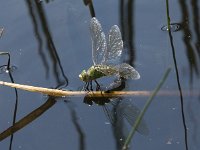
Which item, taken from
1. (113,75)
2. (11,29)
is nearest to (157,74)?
(113,75)

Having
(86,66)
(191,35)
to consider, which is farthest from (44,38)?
(191,35)

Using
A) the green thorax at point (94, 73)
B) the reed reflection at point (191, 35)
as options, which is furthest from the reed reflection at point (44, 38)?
the reed reflection at point (191, 35)

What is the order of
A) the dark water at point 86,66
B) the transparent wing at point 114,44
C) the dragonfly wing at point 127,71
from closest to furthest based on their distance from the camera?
the dark water at point 86,66, the dragonfly wing at point 127,71, the transparent wing at point 114,44

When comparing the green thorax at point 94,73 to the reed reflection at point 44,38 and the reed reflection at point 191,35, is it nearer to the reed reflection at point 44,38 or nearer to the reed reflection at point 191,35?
the reed reflection at point 44,38

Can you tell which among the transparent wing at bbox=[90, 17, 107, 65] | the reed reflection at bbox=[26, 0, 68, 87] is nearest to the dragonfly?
the transparent wing at bbox=[90, 17, 107, 65]

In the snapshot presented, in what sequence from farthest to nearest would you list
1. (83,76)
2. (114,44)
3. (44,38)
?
(44,38) < (114,44) < (83,76)

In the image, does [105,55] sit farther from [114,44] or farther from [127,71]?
[127,71]
